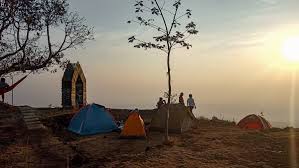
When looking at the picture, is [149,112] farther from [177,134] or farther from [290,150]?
[290,150]

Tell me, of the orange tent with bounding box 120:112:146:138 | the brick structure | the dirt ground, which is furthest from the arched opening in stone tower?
the orange tent with bounding box 120:112:146:138

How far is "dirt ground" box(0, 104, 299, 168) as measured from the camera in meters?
16.0

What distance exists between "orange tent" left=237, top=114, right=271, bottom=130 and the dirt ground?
584 centimetres

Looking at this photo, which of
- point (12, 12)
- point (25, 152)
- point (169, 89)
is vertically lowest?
point (25, 152)

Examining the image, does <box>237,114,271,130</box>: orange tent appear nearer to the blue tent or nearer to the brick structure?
the blue tent

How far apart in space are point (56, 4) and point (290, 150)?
41.8 ft

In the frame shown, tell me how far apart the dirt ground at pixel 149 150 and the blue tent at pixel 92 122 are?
2.42 ft

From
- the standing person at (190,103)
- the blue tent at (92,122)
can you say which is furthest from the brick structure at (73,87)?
the standing person at (190,103)

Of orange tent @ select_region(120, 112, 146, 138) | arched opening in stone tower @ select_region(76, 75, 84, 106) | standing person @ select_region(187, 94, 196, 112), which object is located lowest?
orange tent @ select_region(120, 112, 146, 138)

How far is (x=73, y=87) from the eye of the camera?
31984 mm

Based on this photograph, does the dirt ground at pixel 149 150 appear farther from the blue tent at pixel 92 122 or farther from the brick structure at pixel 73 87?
the brick structure at pixel 73 87

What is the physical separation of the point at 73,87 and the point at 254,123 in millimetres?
12706

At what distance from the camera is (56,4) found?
22.1 metres

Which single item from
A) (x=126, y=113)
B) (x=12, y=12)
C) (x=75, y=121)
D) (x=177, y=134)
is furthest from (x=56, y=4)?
(x=126, y=113)
